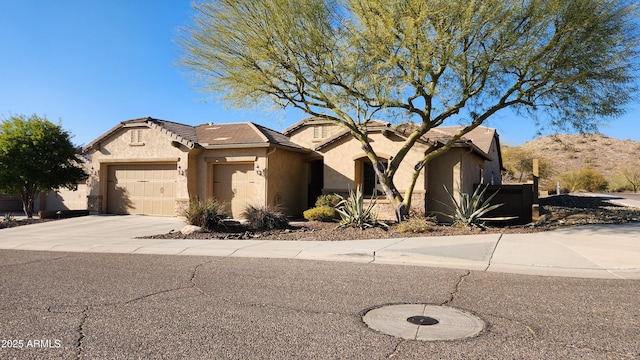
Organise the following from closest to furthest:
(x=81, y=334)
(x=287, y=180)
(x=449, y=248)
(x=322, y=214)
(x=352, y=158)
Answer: (x=81, y=334) < (x=449, y=248) < (x=322, y=214) < (x=352, y=158) < (x=287, y=180)

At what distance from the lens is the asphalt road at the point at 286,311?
14.3 ft

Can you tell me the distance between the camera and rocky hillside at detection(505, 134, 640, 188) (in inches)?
2385

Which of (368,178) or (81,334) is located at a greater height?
(368,178)

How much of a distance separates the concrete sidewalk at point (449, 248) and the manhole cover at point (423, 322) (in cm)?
335

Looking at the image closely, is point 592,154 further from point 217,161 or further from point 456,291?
point 456,291

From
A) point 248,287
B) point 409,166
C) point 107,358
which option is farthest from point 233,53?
point 107,358

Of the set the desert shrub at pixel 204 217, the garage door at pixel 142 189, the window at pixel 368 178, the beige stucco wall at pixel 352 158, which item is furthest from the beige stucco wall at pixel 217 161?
the window at pixel 368 178

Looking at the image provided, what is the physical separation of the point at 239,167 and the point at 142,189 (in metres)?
4.93

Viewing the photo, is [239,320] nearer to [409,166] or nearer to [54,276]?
[54,276]

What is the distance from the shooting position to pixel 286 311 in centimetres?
566

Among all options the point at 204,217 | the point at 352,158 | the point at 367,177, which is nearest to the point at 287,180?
the point at 352,158

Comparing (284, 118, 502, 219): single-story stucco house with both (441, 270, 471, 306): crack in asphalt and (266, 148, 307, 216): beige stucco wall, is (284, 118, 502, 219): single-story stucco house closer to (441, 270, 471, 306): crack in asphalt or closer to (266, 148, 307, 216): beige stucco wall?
(266, 148, 307, 216): beige stucco wall

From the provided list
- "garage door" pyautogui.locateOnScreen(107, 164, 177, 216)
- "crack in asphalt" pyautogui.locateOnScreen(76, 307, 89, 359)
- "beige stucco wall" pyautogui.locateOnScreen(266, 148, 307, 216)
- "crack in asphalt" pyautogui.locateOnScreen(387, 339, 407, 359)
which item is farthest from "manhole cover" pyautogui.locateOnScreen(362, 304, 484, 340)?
"garage door" pyautogui.locateOnScreen(107, 164, 177, 216)

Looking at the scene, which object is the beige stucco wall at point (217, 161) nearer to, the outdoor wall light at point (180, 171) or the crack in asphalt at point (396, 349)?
the outdoor wall light at point (180, 171)
